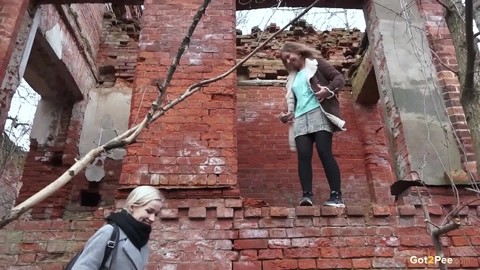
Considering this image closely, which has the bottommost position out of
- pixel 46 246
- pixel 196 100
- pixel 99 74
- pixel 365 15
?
pixel 46 246

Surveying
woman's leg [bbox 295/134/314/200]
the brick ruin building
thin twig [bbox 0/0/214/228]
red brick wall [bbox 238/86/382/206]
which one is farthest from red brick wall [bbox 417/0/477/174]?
A: thin twig [bbox 0/0/214/228]

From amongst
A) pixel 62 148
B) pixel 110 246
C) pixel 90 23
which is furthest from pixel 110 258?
pixel 90 23

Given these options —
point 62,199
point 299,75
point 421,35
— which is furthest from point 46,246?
point 421,35

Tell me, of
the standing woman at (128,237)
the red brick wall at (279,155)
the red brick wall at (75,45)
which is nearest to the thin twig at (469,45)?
the standing woman at (128,237)

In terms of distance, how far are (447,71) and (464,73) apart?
1.81 m

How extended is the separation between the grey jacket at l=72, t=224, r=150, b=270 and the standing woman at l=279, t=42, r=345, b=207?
1.70 meters

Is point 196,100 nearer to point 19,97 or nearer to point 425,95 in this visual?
point 425,95

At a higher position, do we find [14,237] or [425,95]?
[425,95]

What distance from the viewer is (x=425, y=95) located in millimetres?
4379

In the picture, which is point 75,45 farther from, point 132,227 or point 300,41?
point 132,227

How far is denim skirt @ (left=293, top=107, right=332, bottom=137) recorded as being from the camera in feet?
12.8

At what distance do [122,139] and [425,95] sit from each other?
10.6 ft

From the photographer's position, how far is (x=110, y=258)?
2316 mm

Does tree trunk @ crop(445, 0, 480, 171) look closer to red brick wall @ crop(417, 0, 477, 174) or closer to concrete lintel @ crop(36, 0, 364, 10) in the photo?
red brick wall @ crop(417, 0, 477, 174)
